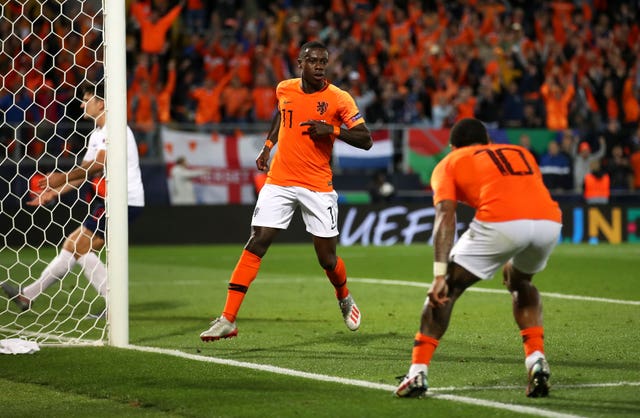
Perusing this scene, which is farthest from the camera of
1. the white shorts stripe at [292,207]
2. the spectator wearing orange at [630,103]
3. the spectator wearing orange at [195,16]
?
the spectator wearing orange at [195,16]

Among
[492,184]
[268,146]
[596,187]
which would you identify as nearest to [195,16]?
[596,187]

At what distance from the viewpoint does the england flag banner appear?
2164 centimetres

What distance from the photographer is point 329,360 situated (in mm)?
8125

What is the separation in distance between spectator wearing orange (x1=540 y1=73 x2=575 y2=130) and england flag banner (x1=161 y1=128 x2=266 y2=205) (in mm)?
6585

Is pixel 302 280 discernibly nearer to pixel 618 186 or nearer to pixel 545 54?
pixel 618 186

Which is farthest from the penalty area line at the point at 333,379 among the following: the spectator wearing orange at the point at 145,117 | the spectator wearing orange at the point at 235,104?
the spectator wearing orange at the point at 235,104

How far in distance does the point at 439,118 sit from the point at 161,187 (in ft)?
20.6

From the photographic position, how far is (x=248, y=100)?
2294cm

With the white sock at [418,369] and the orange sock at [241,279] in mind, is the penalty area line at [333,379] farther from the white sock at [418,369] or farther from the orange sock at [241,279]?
the orange sock at [241,279]

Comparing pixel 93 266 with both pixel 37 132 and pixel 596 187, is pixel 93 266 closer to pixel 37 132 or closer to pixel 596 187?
pixel 37 132

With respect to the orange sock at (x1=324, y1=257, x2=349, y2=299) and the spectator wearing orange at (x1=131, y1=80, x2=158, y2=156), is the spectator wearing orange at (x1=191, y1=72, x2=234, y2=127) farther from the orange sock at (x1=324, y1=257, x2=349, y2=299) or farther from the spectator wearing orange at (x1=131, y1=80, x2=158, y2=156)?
the orange sock at (x1=324, y1=257, x2=349, y2=299)

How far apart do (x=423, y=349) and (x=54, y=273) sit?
566 cm

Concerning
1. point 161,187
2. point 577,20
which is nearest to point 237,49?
point 161,187

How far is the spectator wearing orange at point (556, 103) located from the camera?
24484 mm
